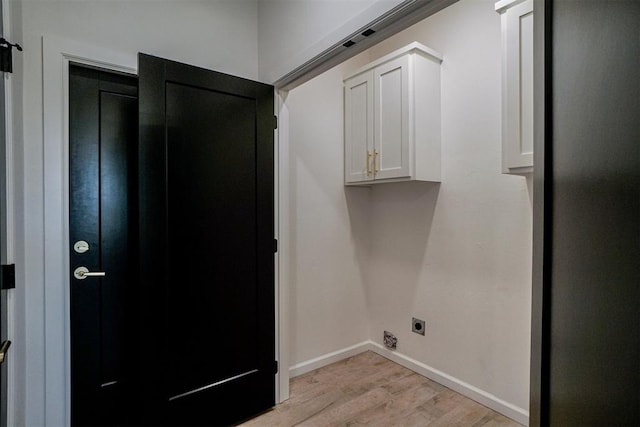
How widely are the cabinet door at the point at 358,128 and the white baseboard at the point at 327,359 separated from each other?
4.97ft

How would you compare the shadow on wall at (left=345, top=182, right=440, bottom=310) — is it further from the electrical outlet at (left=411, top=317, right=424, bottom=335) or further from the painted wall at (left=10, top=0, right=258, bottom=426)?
the painted wall at (left=10, top=0, right=258, bottom=426)

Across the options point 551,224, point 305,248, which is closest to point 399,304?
point 305,248

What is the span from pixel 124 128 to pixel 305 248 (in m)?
1.50

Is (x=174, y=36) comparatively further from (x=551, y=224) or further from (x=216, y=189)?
(x=551, y=224)

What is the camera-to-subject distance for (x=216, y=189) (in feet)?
6.05

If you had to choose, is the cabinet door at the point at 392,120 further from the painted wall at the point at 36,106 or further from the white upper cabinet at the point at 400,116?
the painted wall at the point at 36,106

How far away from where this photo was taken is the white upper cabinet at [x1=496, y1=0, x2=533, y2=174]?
5.35 feet

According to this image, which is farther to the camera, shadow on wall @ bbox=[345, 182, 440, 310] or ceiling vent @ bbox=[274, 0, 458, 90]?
shadow on wall @ bbox=[345, 182, 440, 310]

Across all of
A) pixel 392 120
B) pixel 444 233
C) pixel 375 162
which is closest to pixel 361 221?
pixel 375 162

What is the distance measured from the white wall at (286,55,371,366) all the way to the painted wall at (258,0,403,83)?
43 centimetres

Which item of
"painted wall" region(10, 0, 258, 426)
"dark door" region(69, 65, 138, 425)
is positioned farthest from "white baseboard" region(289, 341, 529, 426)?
"painted wall" region(10, 0, 258, 426)

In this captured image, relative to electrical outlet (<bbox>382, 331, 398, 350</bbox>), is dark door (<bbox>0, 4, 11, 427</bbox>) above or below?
above

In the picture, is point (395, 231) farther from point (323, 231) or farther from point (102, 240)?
point (102, 240)

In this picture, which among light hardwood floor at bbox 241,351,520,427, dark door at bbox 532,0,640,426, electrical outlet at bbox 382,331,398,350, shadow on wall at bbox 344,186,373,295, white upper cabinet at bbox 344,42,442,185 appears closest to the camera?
dark door at bbox 532,0,640,426
